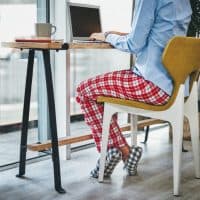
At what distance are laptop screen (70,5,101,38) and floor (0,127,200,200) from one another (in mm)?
910

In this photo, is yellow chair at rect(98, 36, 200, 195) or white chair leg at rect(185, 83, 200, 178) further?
white chair leg at rect(185, 83, 200, 178)

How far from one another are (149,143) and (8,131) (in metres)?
1.22

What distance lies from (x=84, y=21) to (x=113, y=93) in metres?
0.73

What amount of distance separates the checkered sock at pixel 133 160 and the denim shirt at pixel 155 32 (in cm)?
46

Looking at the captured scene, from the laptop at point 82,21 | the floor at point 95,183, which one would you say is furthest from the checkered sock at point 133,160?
the laptop at point 82,21

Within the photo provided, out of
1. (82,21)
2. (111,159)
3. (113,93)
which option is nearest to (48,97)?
(113,93)

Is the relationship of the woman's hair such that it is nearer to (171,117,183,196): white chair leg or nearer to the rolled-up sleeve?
the rolled-up sleeve

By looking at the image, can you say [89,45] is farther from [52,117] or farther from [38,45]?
[52,117]

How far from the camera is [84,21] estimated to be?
289 cm

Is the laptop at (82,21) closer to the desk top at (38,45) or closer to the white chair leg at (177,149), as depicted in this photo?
the desk top at (38,45)

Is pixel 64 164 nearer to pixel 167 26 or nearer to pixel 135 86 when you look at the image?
pixel 135 86

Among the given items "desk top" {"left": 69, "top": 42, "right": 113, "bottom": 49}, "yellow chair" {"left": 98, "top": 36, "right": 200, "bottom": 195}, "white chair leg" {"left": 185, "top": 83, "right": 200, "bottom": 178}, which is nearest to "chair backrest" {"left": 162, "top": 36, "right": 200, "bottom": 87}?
"yellow chair" {"left": 98, "top": 36, "right": 200, "bottom": 195}

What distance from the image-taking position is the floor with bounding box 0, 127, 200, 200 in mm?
2238

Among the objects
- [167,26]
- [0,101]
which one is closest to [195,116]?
[167,26]
